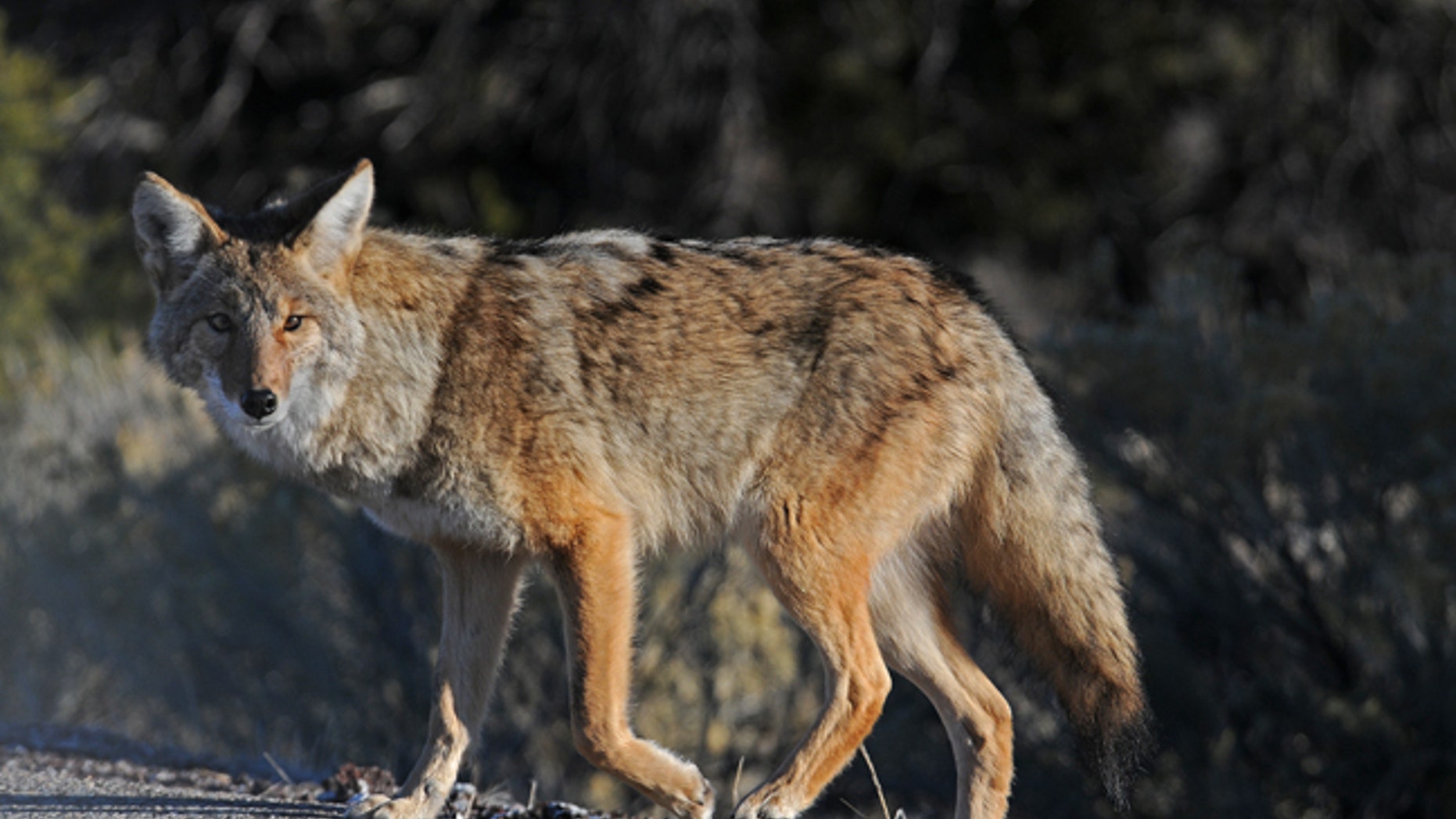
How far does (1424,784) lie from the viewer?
710cm

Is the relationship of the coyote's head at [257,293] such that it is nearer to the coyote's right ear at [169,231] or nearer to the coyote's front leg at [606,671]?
the coyote's right ear at [169,231]

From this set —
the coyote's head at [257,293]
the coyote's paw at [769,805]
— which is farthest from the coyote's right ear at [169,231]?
the coyote's paw at [769,805]

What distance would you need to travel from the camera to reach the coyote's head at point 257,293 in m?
4.18

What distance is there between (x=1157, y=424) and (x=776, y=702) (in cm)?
246

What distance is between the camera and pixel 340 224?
437cm

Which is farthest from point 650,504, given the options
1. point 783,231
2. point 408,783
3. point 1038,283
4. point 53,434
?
point 1038,283

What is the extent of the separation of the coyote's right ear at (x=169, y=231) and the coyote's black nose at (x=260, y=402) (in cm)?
52

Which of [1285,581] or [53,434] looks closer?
[1285,581]

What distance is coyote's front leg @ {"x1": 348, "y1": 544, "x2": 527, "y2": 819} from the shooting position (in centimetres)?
426

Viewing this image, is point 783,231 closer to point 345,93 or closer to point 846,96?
point 846,96

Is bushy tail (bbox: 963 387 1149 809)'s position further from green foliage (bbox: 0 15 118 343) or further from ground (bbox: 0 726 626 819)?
green foliage (bbox: 0 15 118 343)

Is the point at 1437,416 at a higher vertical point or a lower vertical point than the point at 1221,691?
higher

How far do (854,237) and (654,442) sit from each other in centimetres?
549

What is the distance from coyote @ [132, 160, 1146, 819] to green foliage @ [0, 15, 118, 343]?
9.13 metres
